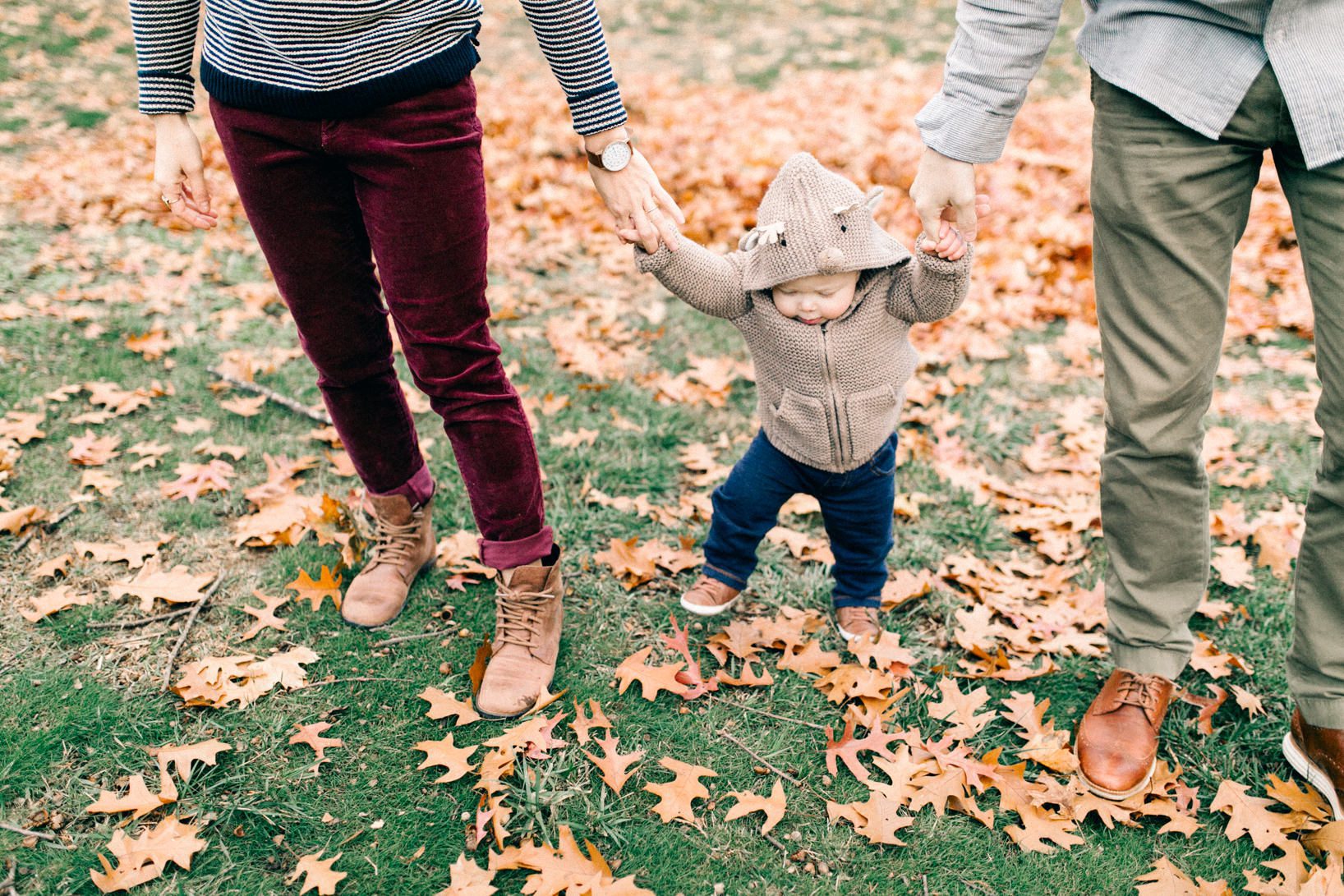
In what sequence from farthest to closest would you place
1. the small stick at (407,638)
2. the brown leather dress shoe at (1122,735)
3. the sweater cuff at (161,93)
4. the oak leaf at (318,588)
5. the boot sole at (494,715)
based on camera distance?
the oak leaf at (318,588), the small stick at (407,638), the boot sole at (494,715), the brown leather dress shoe at (1122,735), the sweater cuff at (161,93)

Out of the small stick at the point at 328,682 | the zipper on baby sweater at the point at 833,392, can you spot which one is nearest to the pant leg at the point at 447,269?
the small stick at the point at 328,682

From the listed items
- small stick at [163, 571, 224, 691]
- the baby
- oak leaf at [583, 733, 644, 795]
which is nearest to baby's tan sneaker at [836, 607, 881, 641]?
the baby

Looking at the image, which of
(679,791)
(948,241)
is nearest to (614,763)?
(679,791)

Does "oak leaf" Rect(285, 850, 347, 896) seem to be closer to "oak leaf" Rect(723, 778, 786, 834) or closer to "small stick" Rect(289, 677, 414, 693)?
"small stick" Rect(289, 677, 414, 693)

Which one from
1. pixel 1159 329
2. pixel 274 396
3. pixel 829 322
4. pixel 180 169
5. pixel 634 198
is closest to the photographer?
pixel 1159 329

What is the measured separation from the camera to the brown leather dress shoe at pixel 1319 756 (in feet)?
6.97

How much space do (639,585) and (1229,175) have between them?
6.15ft

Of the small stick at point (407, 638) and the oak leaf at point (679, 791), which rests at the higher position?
the small stick at point (407, 638)

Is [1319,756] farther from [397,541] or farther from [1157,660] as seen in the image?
[397,541]

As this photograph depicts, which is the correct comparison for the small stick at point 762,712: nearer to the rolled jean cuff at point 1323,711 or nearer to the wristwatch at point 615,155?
the rolled jean cuff at point 1323,711

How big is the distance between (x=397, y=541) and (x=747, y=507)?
1.04m

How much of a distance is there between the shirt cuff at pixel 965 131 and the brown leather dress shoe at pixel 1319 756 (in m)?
Answer: 1.51

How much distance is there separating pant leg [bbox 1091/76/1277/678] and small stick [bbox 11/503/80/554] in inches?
124

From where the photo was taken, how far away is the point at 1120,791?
2.22 meters
